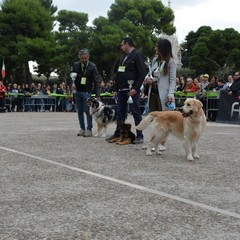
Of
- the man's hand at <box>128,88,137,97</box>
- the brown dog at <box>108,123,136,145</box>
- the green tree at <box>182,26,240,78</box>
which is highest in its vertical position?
the green tree at <box>182,26,240,78</box>

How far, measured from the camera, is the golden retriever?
6.45m

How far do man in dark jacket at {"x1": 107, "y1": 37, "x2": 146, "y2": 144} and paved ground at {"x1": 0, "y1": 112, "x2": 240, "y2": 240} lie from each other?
1.00 m

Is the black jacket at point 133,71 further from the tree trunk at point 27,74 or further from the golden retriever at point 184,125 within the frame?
the tree trunk at point 27,74

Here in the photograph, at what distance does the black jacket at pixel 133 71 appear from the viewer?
803 cm

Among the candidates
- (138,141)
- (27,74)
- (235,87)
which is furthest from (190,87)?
(27,74)

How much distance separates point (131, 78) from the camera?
817 cm

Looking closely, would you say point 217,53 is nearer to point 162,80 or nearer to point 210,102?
point 210,102

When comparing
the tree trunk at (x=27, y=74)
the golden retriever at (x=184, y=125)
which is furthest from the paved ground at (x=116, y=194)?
the tree trunk at (x=27, y=74)

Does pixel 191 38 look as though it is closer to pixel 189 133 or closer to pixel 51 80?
pixel 51 80

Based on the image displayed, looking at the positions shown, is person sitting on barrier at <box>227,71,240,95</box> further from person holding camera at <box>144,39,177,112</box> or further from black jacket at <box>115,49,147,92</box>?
person holding camera at <box>144,39,177,112</box>

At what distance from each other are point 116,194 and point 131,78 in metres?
4.16

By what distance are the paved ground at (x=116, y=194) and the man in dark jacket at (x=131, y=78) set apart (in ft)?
3.28

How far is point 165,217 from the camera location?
355 cm

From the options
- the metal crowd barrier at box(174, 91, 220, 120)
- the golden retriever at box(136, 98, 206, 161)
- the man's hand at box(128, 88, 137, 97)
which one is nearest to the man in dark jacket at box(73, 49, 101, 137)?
the man's hand at box(128, 88, 137, 97)
